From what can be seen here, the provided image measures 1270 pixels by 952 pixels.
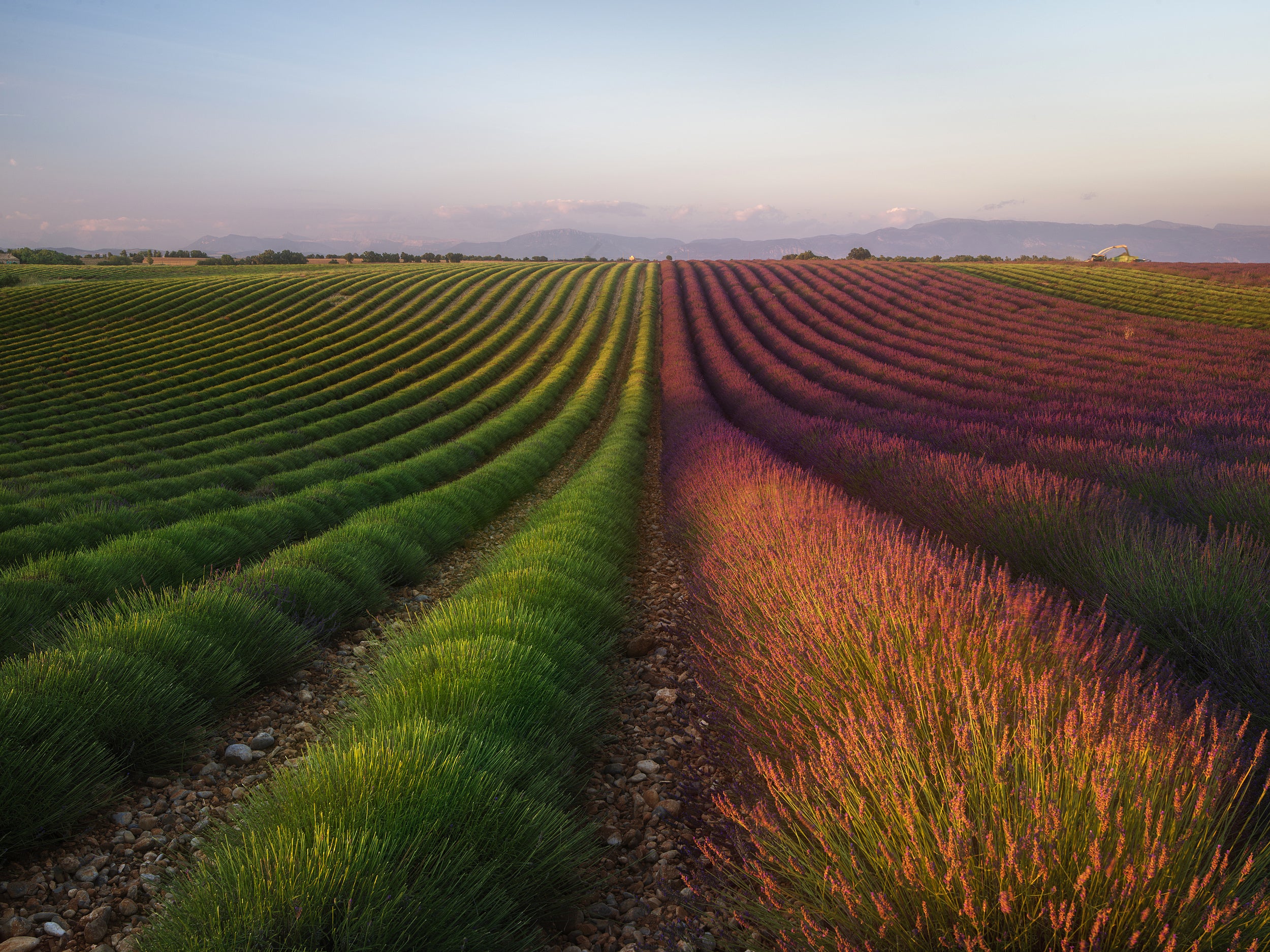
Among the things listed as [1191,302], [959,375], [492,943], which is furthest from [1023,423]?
[1191,302]

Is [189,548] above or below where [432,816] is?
below

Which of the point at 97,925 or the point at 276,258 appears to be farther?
the point at 276,258

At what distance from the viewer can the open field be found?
144 centimetres

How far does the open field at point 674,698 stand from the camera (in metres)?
1.44

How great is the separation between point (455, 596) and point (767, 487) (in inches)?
105

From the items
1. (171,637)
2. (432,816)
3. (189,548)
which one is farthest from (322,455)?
(432,816)

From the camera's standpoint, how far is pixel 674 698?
3770 millimetres

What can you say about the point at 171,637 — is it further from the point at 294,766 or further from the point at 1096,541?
the point at 1096,541

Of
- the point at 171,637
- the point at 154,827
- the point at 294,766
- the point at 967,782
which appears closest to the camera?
the point at 967,782

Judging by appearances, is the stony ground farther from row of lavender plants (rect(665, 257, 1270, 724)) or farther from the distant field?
the distant field

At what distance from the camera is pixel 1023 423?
29.4 ft

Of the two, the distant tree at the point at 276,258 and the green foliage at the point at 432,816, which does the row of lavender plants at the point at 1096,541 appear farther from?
the distant tree at the point at 276,258

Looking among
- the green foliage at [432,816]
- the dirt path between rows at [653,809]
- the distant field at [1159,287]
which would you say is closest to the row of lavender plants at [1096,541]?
the dirt path between rows at [653,809]

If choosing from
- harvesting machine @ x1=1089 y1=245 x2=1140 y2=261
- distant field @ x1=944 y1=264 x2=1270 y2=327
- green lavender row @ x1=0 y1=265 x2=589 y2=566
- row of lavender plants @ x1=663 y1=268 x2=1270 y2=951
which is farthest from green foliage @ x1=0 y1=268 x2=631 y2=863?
harvesting machine @ x1=1089 y1=245 x2=1140 y2=261
